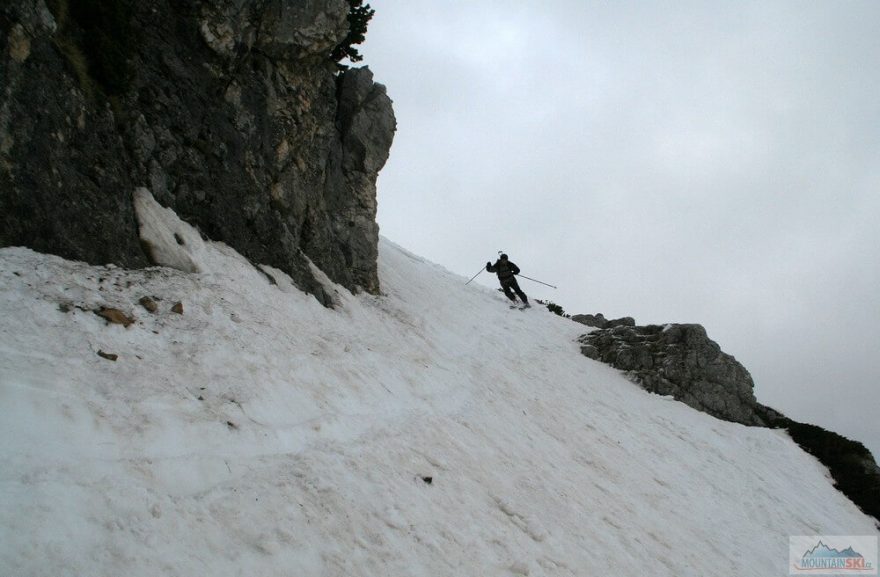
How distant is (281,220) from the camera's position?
13.2 meters

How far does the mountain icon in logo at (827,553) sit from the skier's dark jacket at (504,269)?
16053 millimetres

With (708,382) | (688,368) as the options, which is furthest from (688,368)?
(708,382)

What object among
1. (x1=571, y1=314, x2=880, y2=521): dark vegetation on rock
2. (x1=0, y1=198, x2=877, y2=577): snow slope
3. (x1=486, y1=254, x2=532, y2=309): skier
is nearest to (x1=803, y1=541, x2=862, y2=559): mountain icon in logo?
(x1=0, y1=198, x2=877, y2=577): snow slope

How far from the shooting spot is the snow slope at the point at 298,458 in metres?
4.46

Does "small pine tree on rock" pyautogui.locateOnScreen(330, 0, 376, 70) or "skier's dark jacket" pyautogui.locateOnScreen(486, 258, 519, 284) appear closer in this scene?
"small pine tree on rock" pyautogui.locateOnScreen(330, 0, 376, 70)

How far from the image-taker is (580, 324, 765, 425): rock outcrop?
65.8ft

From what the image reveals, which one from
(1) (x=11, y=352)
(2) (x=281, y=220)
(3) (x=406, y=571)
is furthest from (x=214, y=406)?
(2) (x=281, y=220)

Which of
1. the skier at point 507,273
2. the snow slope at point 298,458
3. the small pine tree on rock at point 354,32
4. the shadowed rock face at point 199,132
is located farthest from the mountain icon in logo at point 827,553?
the small pine tree on rock at point 354,32

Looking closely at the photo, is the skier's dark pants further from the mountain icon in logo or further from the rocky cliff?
the mountain icon in logo

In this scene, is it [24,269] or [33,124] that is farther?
[33,124]

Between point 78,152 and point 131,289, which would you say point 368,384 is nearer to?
point 131,289

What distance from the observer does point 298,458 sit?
643 cm

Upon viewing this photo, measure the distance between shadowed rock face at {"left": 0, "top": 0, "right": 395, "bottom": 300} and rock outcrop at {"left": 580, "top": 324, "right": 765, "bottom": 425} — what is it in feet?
36.9

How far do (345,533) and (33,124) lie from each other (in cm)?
680
